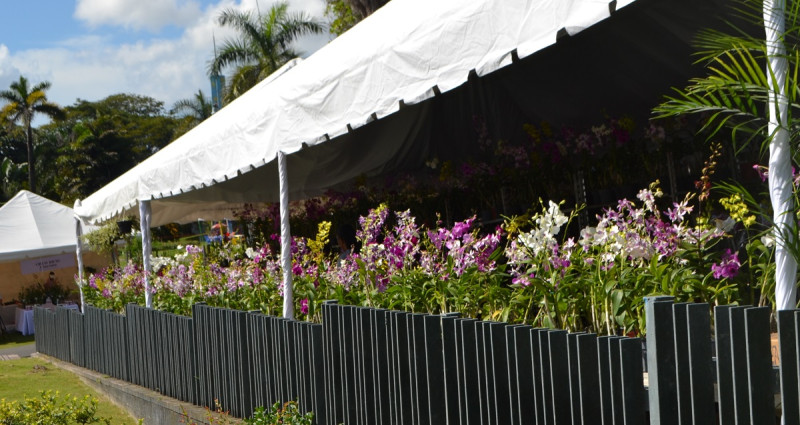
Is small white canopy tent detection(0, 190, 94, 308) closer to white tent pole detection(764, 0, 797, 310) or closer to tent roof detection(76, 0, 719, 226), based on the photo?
tent roof detection(76, 0, 719, 226)

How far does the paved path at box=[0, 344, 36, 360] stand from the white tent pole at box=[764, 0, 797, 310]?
16934mm

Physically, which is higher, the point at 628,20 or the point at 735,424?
the point at 628,20

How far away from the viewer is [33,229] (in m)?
22.8

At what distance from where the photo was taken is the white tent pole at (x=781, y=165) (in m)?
2.80

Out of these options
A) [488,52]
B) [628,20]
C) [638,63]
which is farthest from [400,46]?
[638,63]

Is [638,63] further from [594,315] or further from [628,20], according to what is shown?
[594,315]

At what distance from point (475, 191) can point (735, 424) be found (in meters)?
5.20

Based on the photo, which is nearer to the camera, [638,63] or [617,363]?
[617,363]

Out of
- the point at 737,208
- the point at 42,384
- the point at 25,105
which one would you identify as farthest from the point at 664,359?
the point at 25,105

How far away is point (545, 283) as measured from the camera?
13.1 feet

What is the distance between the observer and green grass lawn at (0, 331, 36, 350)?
2111cm

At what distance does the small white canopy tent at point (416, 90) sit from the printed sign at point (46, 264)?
1186 cm

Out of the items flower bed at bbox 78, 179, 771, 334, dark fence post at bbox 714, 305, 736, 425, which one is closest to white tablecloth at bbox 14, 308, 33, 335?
flower bed at bbox 78, 179, 771, 334

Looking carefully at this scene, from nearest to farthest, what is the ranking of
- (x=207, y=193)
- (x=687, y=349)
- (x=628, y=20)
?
(x=687, y=349), (x=628, y=20), (x=207, y=193)
